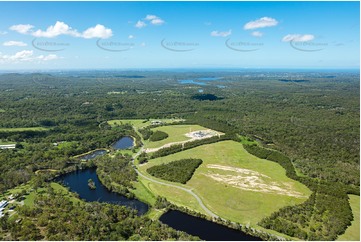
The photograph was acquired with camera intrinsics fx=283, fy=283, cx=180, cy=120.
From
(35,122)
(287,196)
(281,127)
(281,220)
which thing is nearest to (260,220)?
(281,220)

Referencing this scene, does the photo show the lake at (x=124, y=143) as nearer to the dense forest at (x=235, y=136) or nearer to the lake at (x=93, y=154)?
the dense forest at (x=235, y=136)

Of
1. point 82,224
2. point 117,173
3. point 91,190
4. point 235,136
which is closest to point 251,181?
Answer: point 117,173

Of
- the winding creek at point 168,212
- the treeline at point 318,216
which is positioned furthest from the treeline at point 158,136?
the treeline at point 318,216

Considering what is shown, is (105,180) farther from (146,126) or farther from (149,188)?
(146,126)

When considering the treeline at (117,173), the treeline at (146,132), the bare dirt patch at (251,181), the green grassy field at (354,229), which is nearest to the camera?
the green grassy field at (354,229)

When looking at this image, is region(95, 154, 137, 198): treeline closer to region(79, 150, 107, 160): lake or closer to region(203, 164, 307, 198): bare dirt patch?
region(79, 150, 107, 160): lake

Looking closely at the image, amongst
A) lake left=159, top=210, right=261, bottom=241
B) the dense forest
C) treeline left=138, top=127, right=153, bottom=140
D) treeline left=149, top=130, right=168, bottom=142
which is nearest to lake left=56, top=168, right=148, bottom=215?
the dense forest
